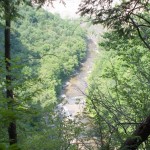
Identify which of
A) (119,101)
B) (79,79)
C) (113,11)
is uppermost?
(79,79)

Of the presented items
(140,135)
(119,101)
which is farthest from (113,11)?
(140,135)

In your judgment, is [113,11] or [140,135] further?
[113,11]

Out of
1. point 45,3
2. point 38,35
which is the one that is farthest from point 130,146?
point 38,35

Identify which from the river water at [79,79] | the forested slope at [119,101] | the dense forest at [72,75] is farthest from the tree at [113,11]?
the river water at [79,79]

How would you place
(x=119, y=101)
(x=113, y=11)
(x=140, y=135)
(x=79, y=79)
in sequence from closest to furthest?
1. (x=140, y=135)
2. (x=113, y=11)
3. (x=119, y=101)
4. (x=79, y=79)

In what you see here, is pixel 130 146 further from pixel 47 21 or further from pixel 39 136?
pixel 47 21

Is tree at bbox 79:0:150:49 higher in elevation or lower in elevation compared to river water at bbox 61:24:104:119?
lower

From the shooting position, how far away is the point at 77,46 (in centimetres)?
6762

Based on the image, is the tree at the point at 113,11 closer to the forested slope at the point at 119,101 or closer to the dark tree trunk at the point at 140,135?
the forested slope at the point at 119,101

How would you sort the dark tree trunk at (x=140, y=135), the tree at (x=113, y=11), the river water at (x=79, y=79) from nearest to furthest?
1. the dark tree trunk at (x=140, y=135)
2. the tree at (x=113, y=11)
3. the river water at (x=79, y=79)

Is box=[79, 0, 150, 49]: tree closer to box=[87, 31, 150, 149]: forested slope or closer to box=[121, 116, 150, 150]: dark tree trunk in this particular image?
box=[87, 31, 150, 149]: forested slope

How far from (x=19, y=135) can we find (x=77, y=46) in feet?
188

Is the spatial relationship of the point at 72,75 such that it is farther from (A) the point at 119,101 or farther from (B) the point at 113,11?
(B) the point at 113,11

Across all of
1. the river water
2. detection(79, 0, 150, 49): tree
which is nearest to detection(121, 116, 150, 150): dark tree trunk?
detection(79, 0, 150, 49): tree
